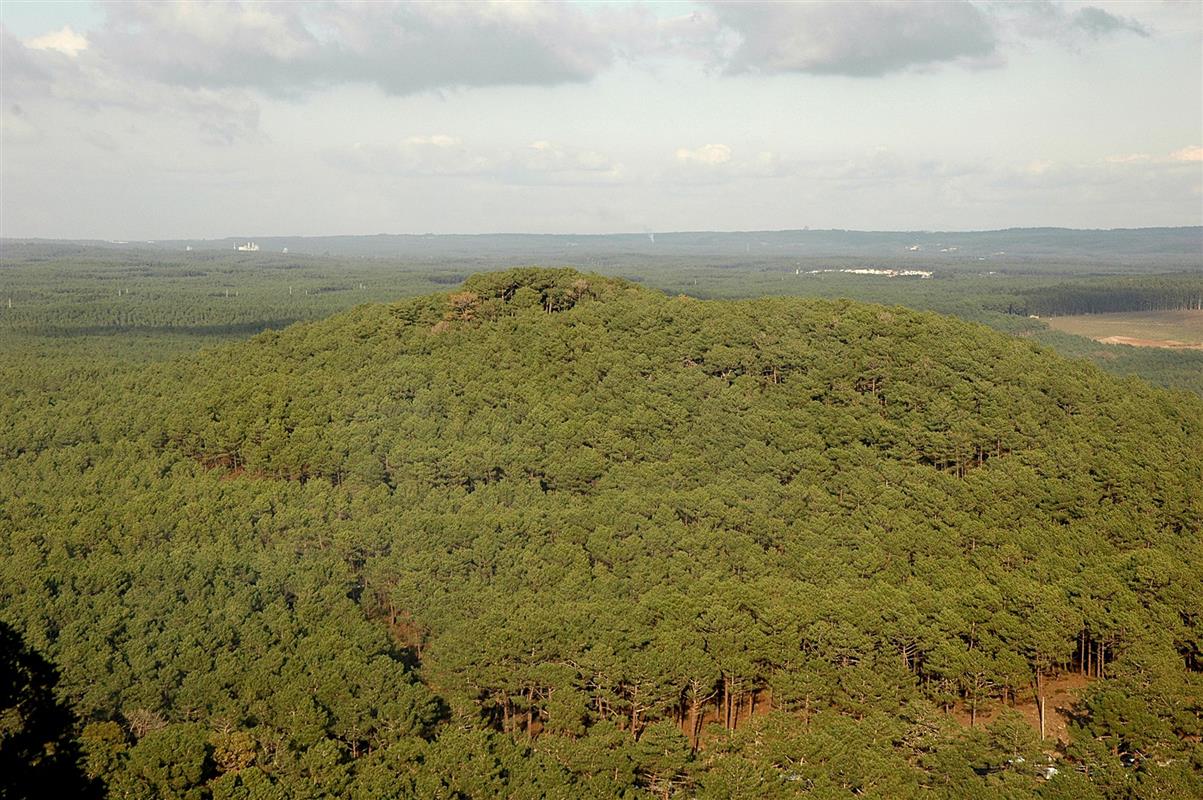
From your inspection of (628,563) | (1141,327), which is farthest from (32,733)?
(1141,327)

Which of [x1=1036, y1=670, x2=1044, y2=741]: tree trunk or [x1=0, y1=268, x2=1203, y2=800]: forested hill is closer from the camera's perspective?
[x1=0, y1=268, x2=1203, y2=800]: forested hill

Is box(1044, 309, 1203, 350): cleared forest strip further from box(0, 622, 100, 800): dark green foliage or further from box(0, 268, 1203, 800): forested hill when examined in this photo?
box(0, 622, 100, 800): dark green foliage

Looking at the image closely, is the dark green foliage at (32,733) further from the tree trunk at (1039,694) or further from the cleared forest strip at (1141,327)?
the cleared forest strip at (1141,327)

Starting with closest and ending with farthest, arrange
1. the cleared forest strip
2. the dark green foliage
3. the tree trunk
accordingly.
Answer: the dark green foliage < the tree trunk < the cleared forest strip

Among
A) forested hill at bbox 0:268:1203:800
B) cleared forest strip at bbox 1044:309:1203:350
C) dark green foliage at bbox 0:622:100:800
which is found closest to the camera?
dark green foliage at bbox 0:622:100:800

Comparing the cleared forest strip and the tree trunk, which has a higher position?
the cleared forest strip

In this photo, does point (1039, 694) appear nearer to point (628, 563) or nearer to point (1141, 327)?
point (628, 563)

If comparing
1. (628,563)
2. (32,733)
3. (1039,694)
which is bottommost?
(1039,694)

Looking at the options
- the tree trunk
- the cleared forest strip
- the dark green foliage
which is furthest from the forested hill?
the cleared forest strip
